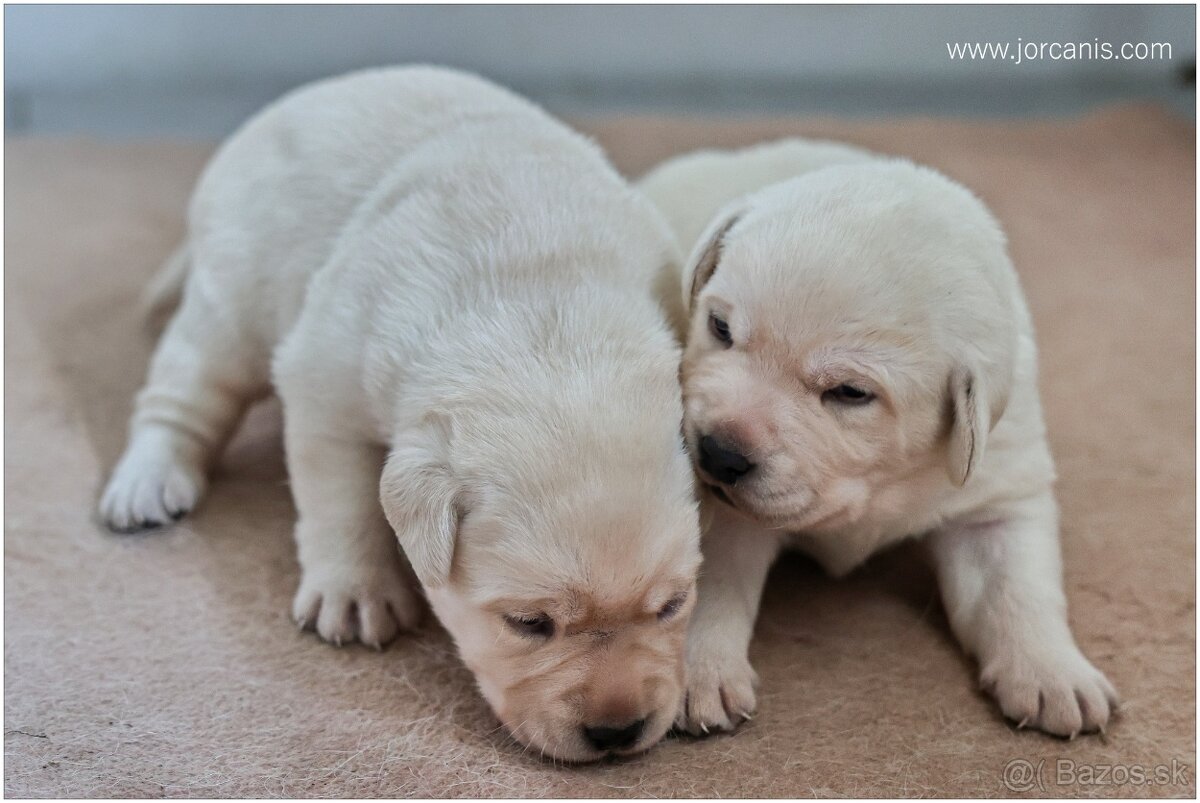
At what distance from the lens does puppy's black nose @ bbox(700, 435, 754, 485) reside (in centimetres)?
253

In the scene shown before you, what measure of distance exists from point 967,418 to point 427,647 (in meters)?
1.45

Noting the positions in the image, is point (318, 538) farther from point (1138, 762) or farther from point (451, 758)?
point (1138, 762)

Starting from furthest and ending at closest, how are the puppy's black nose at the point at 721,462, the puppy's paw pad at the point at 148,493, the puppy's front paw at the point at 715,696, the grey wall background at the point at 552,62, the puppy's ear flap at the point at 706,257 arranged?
1. the grey wall background at the point at 552,62
2. the puppy's paw pad at the point at 148,493
3. the puppy's ear flap at the point at 706,257
4. the puppy's front paw at the point at 715,696
5. the puppy's black nose at the point at 721,462

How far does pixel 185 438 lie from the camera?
3615 millimetres

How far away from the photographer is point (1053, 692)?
272 centimetres

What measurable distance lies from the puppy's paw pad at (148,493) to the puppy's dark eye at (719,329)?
1.76m

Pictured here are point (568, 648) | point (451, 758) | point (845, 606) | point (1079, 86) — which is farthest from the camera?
point (1079, 86)

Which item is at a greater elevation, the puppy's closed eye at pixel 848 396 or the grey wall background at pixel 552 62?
the puppy's closed eye at pixel 848 396

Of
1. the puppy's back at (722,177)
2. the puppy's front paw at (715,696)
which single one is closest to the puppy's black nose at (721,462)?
the puppy's front paw at (715,696)

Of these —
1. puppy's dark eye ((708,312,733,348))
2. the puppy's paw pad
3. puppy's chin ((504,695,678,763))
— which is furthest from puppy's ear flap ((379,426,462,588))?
the puppy's paw pad

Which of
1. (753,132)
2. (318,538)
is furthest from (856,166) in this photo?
(753,132)

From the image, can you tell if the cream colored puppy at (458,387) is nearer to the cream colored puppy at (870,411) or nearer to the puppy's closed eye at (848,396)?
the cream colored puppy at (870,411)

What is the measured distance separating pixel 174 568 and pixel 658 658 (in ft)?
5.10

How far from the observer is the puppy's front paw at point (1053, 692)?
2701mm
